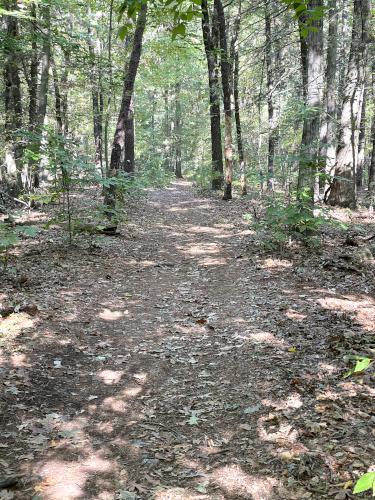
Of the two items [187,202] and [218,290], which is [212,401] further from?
[187,202]

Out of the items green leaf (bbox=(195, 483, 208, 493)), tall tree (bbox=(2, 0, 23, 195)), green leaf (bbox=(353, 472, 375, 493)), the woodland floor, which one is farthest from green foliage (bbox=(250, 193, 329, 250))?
tall tree (bbox=(2, 0, 23, 195))

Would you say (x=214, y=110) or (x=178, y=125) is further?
(x=178, y=125)

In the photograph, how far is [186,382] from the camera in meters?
4.90

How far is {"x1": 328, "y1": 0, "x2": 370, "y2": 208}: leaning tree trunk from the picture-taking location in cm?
1277

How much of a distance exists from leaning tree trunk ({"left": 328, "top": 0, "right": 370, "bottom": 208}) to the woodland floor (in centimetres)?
635

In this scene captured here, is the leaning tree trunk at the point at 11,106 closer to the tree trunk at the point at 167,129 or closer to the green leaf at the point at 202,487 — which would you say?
the green leaf at the point at 202,487

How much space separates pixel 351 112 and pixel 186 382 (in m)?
10.8

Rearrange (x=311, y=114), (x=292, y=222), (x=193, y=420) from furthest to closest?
(x=311, y=114) < (x=292, y=222) < (x=193, y=420)

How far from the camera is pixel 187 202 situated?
1959cm

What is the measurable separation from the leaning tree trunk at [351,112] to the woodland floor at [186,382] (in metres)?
6.35

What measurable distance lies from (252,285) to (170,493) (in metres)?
4.92

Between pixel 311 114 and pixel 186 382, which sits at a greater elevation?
pixel 311 114

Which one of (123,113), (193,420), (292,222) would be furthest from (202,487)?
(123,113)

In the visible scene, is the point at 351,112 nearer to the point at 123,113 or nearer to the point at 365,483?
the point at 123,113
